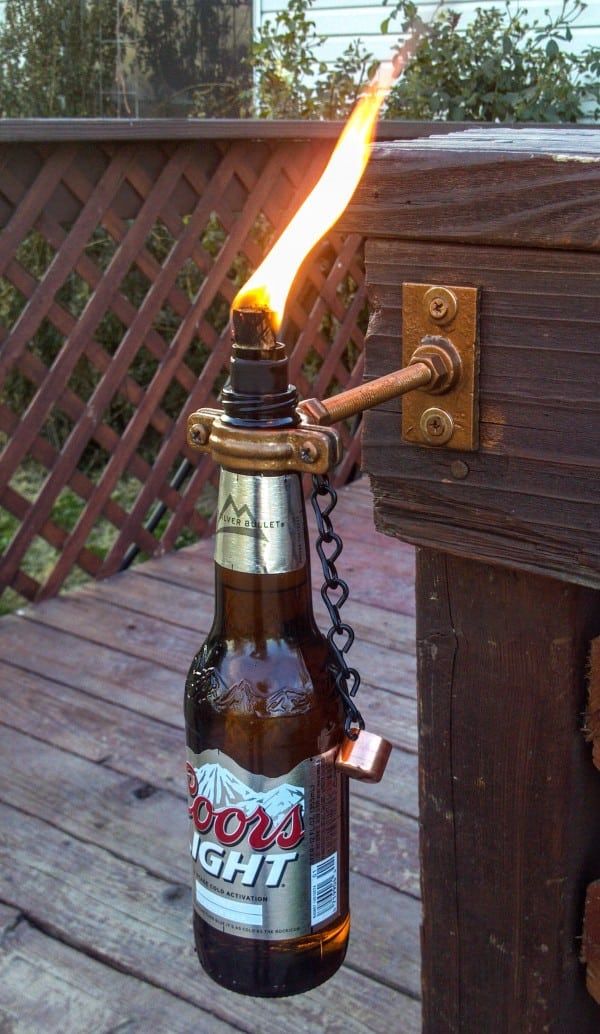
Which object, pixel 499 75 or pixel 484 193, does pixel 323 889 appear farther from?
pixel 499 75

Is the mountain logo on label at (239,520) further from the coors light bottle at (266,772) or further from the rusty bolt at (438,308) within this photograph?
the rusty bolt at (438,308)

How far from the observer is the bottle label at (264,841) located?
72 cm

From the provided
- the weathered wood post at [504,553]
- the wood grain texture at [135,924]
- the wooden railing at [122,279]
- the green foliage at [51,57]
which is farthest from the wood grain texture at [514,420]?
the green foliage at [51,57]

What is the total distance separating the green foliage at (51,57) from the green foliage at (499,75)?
1100 millimetres

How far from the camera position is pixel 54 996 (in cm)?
140

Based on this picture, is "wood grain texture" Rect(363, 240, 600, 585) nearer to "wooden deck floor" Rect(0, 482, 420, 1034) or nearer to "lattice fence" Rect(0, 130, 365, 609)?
"wooden deck floor" Rect(0, 482, 420, 1034)

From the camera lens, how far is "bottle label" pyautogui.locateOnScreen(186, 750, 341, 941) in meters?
0.72

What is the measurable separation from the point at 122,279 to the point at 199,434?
244 centimetres

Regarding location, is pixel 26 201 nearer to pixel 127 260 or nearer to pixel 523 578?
pixel 127 260

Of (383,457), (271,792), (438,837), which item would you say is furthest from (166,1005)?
(383,457)

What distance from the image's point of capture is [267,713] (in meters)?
0.77

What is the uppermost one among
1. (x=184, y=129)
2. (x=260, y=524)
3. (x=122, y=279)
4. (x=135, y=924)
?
(x=184, y=129)

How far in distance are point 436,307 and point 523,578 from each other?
→ 193mm

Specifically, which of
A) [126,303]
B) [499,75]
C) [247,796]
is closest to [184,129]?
[126,303]
